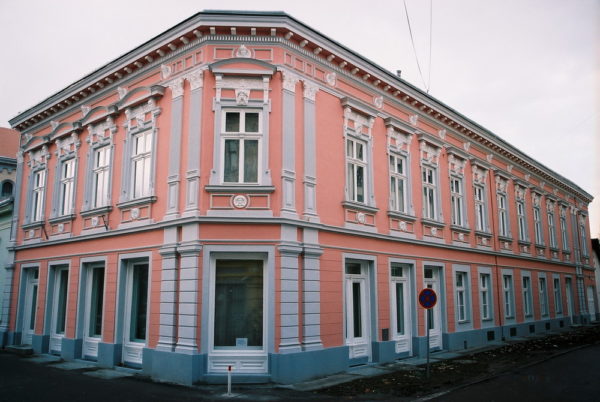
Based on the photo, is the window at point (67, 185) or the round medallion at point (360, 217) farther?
the window at point (67, 185)

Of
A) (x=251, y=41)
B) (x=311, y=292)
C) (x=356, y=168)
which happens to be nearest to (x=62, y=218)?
(x=251, y=41)

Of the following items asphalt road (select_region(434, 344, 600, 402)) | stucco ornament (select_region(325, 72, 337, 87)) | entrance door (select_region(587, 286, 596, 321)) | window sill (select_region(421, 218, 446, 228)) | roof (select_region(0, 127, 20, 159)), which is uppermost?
roof (select_region(0, 127, 20, 159))

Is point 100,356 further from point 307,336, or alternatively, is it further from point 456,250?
point 456,250

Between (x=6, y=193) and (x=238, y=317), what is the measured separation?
2345 centimetres

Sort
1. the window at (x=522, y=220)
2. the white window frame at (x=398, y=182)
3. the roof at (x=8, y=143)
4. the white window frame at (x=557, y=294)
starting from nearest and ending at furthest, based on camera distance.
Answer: the white window frame at (x=398, y=182)
the window at (x=522, y=220)
the white window frame at (x=557, y=294)
the roof at (x=8, y=143)

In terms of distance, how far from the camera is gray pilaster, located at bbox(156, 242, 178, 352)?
11.8 metres

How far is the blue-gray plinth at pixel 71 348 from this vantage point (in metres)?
15.0

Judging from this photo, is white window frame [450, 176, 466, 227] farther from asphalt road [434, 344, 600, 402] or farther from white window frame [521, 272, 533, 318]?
white window frame [521, 272, 533, 318]

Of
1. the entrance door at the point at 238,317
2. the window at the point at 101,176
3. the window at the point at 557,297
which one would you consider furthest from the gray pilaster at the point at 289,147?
the window at the point at 557,297

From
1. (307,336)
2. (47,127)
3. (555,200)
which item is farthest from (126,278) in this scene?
(555,200)

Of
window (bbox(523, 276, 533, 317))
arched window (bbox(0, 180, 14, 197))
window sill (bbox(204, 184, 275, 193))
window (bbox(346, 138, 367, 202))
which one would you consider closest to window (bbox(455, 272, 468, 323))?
window (bbox(523, 276, 533, 317))

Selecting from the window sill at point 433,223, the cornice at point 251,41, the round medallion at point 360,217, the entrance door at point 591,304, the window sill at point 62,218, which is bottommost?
the entrance door at point 591,304

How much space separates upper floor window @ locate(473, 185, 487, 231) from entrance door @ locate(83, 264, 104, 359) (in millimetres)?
15133

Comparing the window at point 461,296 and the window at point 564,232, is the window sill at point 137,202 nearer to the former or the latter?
the window at point 461,296
